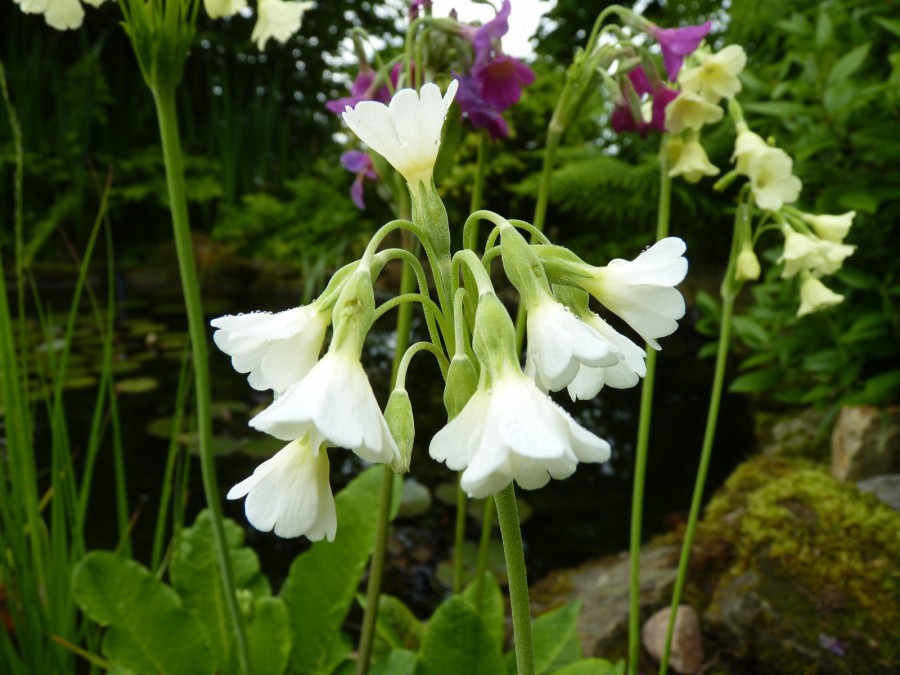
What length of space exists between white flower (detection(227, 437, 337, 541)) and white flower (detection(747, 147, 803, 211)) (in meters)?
0.94

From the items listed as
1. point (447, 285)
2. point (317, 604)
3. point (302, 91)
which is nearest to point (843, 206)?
point (317, 604)

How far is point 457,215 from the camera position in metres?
4.62

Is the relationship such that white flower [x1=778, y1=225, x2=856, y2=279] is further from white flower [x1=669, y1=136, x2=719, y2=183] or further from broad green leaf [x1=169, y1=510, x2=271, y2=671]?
broad green leaf [x1=169, y1=510, x2=271, y2=671]

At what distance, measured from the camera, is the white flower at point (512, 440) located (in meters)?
0.38

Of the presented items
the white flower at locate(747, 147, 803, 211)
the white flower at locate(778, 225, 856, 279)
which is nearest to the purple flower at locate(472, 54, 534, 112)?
the white flower at locate(747, 147, 803, 211)

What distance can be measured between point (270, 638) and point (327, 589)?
130mm

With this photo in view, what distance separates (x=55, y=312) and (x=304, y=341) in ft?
15.5

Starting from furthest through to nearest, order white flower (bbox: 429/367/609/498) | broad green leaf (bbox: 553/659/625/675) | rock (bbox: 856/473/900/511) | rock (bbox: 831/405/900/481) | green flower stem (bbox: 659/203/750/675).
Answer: rock (bbox: 831/405/900/481) → rock (bbox: 856/473/900/511) → green flower stem (bbox: 659/203/750/675) → broad green leaf (bbox: 553/659/625/675) → white flower (bbox: 429/367/609/498)

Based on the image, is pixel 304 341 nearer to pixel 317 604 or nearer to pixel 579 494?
pixel 317 604

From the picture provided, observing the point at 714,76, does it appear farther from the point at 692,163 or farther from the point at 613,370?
the point at 613,370

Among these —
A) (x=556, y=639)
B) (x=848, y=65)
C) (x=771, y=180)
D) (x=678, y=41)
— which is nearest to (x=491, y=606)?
(x=556, y=639)

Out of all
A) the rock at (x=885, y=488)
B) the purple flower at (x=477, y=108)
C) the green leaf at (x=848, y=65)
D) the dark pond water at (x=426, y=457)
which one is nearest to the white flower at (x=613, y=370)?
the purple flower at (x=477, y=108)

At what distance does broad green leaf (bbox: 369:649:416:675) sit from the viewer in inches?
41.8

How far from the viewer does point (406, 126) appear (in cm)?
47
